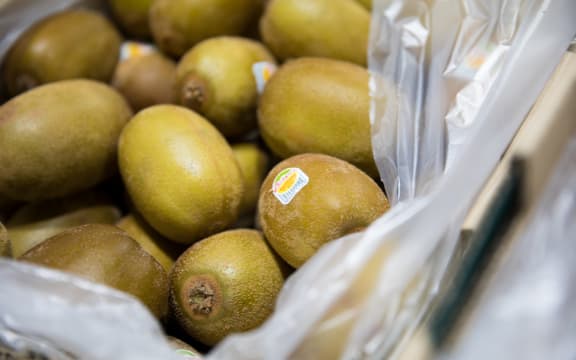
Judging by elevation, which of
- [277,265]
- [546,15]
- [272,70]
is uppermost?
[546,15]

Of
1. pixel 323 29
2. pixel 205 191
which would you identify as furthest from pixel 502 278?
pixel 323 29

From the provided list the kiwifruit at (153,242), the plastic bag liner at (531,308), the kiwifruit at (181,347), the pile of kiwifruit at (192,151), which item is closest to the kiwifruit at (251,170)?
the pile of kiwifruit at (192,151)

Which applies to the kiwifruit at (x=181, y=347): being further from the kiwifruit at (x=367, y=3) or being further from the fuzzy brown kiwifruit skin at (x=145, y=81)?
the kiwifruit at (x=367, y=3)

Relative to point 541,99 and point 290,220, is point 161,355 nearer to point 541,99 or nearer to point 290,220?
→ point 290,220

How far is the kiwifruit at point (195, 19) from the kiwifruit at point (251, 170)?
0.60 ft

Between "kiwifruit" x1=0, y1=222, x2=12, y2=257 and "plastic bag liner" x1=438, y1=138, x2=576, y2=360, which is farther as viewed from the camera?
"kiwifruit" x1=0, y1=222, x2=12, y2=257

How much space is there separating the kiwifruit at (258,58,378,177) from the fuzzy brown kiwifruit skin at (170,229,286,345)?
0.47 ft

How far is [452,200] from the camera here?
1.64 feet

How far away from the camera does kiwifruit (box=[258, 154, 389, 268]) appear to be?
61cm

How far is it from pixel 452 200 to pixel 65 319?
0.32 meters

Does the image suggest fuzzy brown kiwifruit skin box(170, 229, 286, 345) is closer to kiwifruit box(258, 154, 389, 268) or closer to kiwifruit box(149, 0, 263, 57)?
kiwifruit box(258, 154, 389, 268)

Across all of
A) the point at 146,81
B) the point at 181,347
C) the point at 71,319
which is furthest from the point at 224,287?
the point at 146,81

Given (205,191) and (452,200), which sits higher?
(452,200)


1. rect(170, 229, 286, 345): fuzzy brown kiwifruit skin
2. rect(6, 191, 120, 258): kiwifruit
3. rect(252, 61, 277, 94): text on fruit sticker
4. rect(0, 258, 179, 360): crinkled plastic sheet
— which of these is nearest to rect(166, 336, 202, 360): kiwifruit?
rect(170, 229, 286, 345): fuzzy brown kiwifruit skin
